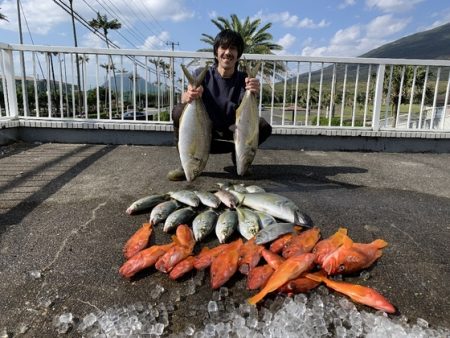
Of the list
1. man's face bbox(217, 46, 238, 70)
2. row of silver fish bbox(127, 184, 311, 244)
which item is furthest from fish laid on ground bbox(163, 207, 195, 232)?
man's face bbox(217, 46, 238, 70)

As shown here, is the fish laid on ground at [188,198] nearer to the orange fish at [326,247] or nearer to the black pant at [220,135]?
the black pant at [220,135]

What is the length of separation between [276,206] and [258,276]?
75 centimetres

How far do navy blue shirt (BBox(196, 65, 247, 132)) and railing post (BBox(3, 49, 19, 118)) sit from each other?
12.3 feet

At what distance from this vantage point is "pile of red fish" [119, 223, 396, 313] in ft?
5.36

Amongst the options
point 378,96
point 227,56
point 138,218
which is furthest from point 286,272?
point 378,96

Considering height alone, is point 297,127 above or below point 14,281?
above

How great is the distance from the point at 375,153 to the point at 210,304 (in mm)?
4542

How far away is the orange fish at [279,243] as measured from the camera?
195cm

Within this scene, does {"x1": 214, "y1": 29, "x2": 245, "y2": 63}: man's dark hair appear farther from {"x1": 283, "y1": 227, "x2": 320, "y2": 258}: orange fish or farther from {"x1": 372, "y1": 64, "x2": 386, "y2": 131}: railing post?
{"x1": 372, "y1": 64, "x2": 386, "y2": 131}: railing post

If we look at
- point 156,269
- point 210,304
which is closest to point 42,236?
point 156,269

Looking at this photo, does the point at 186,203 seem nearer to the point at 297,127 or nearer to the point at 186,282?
the point at 186,282

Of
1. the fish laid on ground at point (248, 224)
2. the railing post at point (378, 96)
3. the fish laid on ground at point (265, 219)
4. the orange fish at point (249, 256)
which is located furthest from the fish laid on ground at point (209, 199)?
the railing post at point (378, 96)

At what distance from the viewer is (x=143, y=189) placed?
3.21 m

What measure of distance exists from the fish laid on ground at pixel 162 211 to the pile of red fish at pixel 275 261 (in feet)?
0.83
